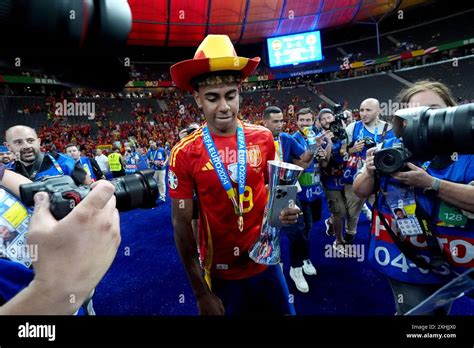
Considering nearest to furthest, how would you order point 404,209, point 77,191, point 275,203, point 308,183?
point 77,191 < point 275,203 < point 404,209 < point 308,183

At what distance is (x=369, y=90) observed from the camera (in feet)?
73.6

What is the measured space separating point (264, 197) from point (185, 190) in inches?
19.4

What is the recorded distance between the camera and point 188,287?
3172mm

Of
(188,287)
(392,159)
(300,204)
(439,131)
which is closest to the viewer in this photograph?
(439,131)

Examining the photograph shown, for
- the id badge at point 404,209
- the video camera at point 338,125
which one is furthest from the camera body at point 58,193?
the video camera at point 338,125

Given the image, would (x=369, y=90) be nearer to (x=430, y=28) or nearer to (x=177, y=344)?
(x=430, y=28)

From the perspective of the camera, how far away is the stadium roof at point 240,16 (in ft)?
63.4

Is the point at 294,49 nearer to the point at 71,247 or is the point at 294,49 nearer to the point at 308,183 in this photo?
the point at 308,183

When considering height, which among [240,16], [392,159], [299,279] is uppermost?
[240,16]

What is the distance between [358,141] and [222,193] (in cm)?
250

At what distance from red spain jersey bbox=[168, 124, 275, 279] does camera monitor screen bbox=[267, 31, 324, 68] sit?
23144mm

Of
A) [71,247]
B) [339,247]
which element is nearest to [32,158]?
[71,247]

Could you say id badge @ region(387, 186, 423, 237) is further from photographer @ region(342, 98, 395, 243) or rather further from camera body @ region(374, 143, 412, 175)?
photographer @ region(342, 98, 395, 243)

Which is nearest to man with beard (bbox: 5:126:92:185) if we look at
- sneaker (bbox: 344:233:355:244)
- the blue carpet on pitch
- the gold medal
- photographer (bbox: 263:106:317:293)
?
the blue carpet on pitch
